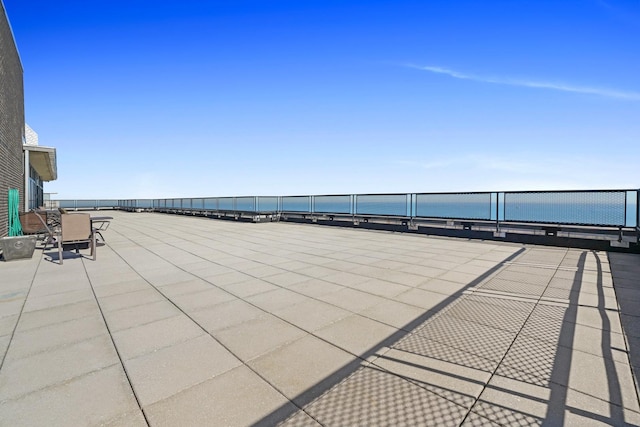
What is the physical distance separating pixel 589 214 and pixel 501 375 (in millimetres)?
9074

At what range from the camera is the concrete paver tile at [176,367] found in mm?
2516

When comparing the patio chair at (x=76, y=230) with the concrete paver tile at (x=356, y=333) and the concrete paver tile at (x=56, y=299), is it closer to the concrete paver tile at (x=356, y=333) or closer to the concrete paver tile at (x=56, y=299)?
the concrete paver tile at (x=56, y=299)

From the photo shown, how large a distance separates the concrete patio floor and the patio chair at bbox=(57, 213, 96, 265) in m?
1.49

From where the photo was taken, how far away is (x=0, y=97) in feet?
32.7

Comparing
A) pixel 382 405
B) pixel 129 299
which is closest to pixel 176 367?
pixel 382 405

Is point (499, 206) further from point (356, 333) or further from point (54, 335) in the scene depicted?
point (54, 335)

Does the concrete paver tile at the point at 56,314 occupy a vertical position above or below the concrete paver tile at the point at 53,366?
above

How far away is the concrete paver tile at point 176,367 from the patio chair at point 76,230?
636 cm

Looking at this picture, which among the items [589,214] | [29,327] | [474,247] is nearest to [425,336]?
[29,327]

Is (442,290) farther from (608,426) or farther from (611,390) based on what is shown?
(608,426)

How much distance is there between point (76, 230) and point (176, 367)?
7098mm

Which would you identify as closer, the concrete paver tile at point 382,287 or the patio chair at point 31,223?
the concrete paver tile at point 382,287

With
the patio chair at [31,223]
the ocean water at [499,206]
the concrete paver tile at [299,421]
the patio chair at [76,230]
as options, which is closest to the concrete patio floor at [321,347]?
the concrete paver tile at [299,421]

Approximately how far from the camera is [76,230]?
795 centimetres
